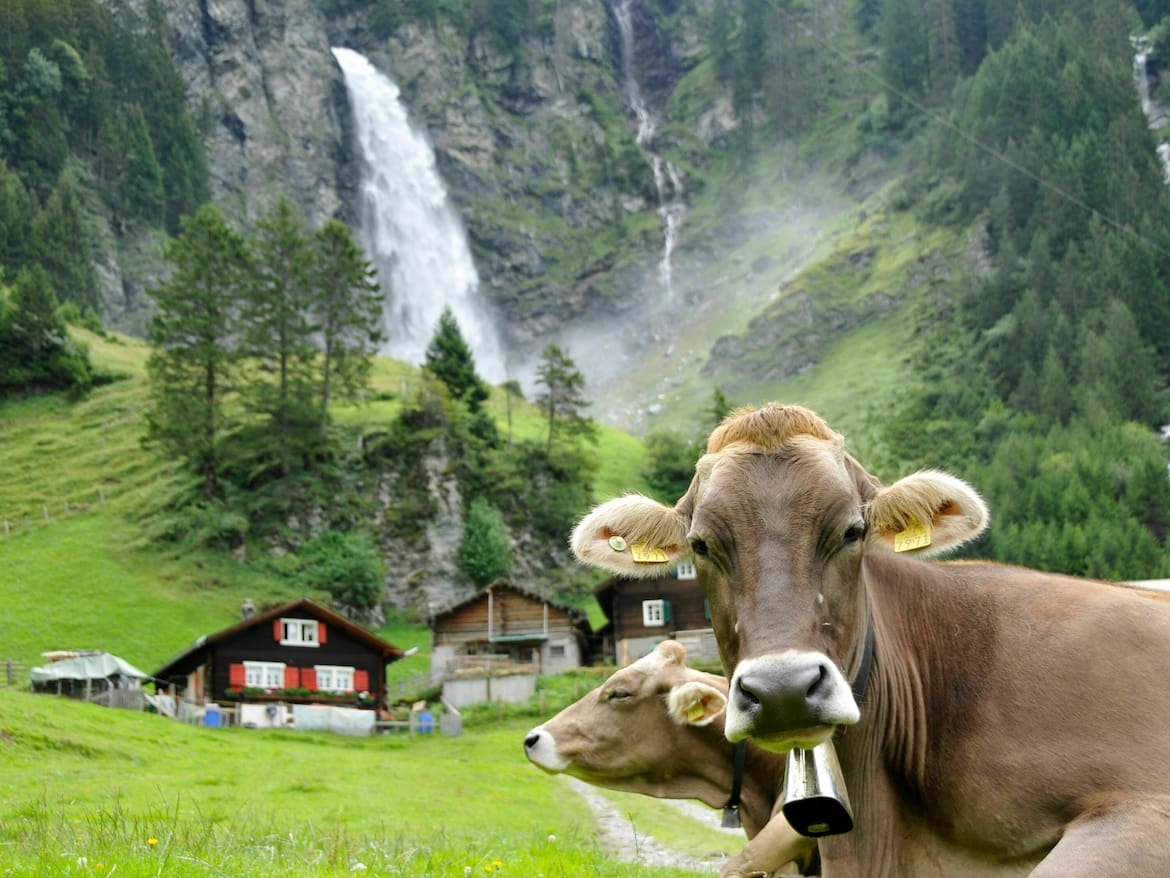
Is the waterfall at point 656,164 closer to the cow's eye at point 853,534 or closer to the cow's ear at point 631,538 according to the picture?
the cow's ear at point 631,538

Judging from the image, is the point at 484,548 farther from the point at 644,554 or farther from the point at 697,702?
the point at 644,554


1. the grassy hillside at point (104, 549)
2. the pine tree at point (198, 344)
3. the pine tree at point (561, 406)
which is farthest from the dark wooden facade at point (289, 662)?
the pine tree at point (561, 406)

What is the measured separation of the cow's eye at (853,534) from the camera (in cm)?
411

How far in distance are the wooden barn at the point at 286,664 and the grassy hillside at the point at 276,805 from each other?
222 inches

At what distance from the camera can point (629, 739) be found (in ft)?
28.5

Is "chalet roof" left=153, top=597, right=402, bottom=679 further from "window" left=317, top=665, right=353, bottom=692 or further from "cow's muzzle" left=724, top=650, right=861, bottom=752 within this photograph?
"cow's muzzle" left=724, top=650, right=861, bottom=752

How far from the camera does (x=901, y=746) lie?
15.1 ft

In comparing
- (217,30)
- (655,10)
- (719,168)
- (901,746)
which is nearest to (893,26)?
(719,168)

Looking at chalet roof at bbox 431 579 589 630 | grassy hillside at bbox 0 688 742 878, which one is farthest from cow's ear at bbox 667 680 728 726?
chalet roof at bbox 431 579 589 630

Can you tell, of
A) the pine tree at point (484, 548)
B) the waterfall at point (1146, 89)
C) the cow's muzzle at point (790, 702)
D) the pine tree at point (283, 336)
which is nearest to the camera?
the cow's muzzle at point (790, 702)

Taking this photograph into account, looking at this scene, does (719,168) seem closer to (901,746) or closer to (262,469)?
(262,469)

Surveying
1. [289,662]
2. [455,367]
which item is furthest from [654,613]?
[455,367]

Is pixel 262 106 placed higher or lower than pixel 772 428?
higher

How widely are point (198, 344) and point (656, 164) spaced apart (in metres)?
108
